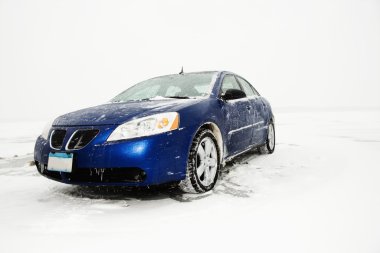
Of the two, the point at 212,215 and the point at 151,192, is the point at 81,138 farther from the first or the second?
the point at 212,215

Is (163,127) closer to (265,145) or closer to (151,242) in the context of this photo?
(151,242)

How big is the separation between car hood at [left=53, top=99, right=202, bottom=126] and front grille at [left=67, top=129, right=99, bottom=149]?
0.08 metres

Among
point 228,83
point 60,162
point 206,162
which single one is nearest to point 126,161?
point 60,162

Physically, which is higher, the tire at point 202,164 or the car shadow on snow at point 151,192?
the tire at point 202,164

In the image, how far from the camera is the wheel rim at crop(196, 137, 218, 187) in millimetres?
3554

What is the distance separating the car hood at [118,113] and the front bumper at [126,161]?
0.14 metres

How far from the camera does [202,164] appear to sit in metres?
3.59

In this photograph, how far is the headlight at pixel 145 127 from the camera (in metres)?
3.03

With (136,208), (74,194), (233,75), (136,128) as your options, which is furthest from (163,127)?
(233,75)

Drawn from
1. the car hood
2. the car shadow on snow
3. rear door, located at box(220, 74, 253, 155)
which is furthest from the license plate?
rear door, located at box(220, 74, 253, 155)

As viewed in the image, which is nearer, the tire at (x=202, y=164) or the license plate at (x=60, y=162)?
the license plate at (x=60, y=162)

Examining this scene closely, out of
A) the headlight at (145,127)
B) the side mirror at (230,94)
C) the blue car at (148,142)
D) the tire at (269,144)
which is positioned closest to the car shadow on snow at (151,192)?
the blue car at (148,142)

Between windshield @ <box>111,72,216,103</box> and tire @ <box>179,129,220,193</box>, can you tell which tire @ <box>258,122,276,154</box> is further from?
tire @ <box>179,129,220,193</box>

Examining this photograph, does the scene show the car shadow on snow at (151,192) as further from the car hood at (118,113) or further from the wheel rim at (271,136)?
the wheel rim at (271,136)
